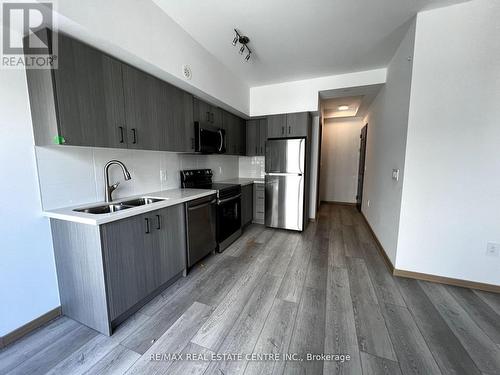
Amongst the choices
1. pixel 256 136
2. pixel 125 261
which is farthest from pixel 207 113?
pixel 125 261

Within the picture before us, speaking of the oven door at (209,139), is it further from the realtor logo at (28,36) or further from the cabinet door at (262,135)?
the realtor logo at (28,36)

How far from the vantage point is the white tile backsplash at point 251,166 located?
4355mm

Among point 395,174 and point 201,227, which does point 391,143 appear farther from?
point 201,227

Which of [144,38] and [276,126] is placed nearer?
[144,38]

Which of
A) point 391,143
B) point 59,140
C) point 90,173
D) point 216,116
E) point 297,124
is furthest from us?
point 297,124

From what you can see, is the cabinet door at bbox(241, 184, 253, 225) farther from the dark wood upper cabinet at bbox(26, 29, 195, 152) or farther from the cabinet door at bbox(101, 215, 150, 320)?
the cabinet door at bbox(101, 215, 150, 320)

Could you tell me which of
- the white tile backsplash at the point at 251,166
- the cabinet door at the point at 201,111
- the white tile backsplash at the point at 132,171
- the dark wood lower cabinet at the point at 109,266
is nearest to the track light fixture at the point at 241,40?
the cabinet door at the point at 201,111

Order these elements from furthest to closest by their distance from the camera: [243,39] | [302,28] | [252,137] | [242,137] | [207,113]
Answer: [252,137], [242,137], [207,113], [243,39], [302,28]

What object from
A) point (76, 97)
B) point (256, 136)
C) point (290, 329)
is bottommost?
point (290, 329)

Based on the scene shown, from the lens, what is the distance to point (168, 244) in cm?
194

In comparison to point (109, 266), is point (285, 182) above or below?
above

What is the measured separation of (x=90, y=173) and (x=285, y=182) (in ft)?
9.00

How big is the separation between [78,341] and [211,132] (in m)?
2.53

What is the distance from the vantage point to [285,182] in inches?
140
